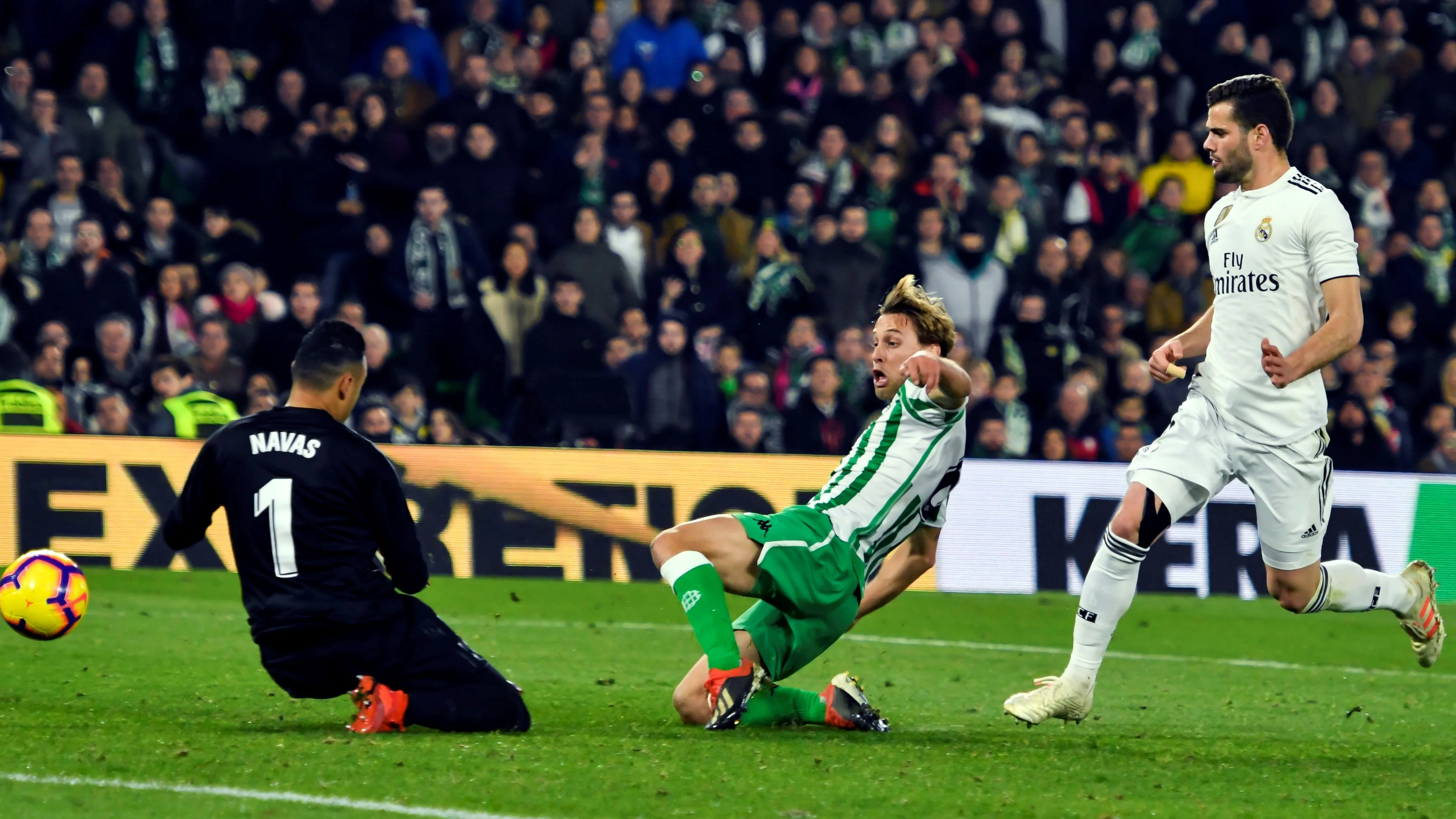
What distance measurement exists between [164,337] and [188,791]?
355 inches

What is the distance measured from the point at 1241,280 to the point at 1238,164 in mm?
413

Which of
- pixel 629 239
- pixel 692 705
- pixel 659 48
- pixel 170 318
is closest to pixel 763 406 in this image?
pixel 629 239

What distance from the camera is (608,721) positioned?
253 inches

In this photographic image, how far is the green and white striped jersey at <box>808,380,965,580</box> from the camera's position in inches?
242

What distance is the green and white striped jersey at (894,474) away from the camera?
6.14m

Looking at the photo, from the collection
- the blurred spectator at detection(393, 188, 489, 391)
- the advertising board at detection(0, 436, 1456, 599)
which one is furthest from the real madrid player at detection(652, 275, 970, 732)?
the blurred spectator at detection(393, 188, 489, 391)

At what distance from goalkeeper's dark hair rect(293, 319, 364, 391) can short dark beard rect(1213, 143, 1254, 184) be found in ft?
10.2

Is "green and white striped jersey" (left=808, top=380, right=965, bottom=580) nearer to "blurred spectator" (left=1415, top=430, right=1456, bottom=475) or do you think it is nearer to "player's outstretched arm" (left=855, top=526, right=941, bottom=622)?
"player's outstretched arm" (left=855, top=526, right=941, bottom=622)

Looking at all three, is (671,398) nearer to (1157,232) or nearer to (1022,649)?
(1022,649)

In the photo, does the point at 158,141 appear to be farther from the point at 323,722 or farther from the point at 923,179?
the point at 323,722

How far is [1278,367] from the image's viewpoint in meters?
5.86

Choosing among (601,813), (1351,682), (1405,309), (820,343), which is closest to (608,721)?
(601,813)

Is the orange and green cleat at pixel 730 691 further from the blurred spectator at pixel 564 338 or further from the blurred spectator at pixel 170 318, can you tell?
the blurred spectator at pixel 170 318

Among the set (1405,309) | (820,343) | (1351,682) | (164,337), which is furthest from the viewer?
(1405,309)
